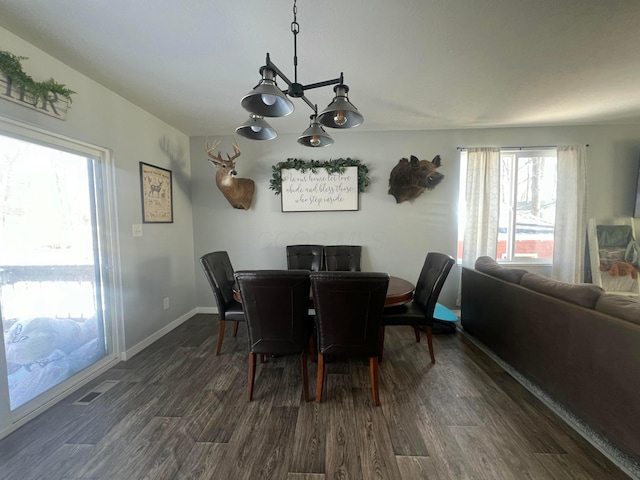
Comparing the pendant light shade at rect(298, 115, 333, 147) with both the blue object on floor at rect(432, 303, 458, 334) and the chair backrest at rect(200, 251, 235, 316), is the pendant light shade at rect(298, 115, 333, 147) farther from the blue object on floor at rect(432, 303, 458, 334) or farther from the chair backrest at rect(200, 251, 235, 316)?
the blue object on floor at rect(432, 303, 458, 334)

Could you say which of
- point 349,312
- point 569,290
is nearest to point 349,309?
point 349,312

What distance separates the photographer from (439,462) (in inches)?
53.3

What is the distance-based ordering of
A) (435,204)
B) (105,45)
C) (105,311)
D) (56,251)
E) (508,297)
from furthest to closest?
(435,204)
(105,311)
(508,297)
(56,251)
(105,45)

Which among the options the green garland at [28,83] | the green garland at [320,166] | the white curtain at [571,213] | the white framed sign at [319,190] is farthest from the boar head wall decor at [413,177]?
the green garland at [28,83]

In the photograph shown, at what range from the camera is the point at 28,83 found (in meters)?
1.62

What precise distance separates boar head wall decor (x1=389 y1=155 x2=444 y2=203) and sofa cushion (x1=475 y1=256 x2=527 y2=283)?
115cm

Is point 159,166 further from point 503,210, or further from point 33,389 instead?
point 503,210

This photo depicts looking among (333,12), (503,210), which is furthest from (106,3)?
(503,210)

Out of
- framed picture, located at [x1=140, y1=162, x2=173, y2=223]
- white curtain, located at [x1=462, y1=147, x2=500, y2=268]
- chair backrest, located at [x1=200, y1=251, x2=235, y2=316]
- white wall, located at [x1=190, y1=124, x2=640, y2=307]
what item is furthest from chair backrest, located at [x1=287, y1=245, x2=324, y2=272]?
white curtain, located at [x1=462, y1=147, x2=500, y2=268]

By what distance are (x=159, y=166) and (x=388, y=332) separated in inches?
133

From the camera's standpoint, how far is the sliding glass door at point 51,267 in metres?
1.64

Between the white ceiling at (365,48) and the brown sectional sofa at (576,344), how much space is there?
166 centimetres

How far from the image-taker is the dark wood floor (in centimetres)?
132

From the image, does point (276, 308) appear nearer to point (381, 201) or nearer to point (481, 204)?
point (381, 201)
